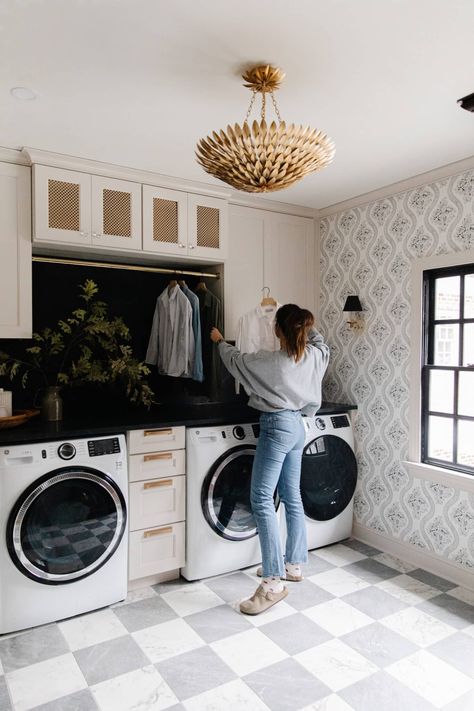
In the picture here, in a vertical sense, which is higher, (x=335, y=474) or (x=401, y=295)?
(x=401, y=295)

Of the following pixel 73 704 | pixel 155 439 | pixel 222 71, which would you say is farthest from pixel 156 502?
pixel 222 71

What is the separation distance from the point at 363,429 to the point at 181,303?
153cm

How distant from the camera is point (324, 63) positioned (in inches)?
73.7

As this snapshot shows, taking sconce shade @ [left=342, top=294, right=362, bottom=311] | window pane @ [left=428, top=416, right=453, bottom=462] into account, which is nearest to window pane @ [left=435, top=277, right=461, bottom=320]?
sconce shade @ [left=342, top=294, right=362, bottom=311]

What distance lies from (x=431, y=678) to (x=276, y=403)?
1371 millimetres

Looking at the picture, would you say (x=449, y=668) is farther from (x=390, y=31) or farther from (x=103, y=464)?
(x=390, y=31)

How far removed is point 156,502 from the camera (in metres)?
2.80

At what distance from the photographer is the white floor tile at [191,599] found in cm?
263

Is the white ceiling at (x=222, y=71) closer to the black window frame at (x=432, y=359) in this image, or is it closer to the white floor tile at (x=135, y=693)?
the black window frame at (x=432, y=359)

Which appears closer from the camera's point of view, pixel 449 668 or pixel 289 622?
pixel 449 668

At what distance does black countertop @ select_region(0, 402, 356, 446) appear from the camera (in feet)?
8.13

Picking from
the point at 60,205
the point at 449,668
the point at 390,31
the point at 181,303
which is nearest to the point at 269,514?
the point at 449,668

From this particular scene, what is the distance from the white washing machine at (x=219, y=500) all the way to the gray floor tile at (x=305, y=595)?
360mm

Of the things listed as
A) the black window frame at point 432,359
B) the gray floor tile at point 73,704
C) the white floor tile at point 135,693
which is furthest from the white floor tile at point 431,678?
the gray floor tile at point 73,704
